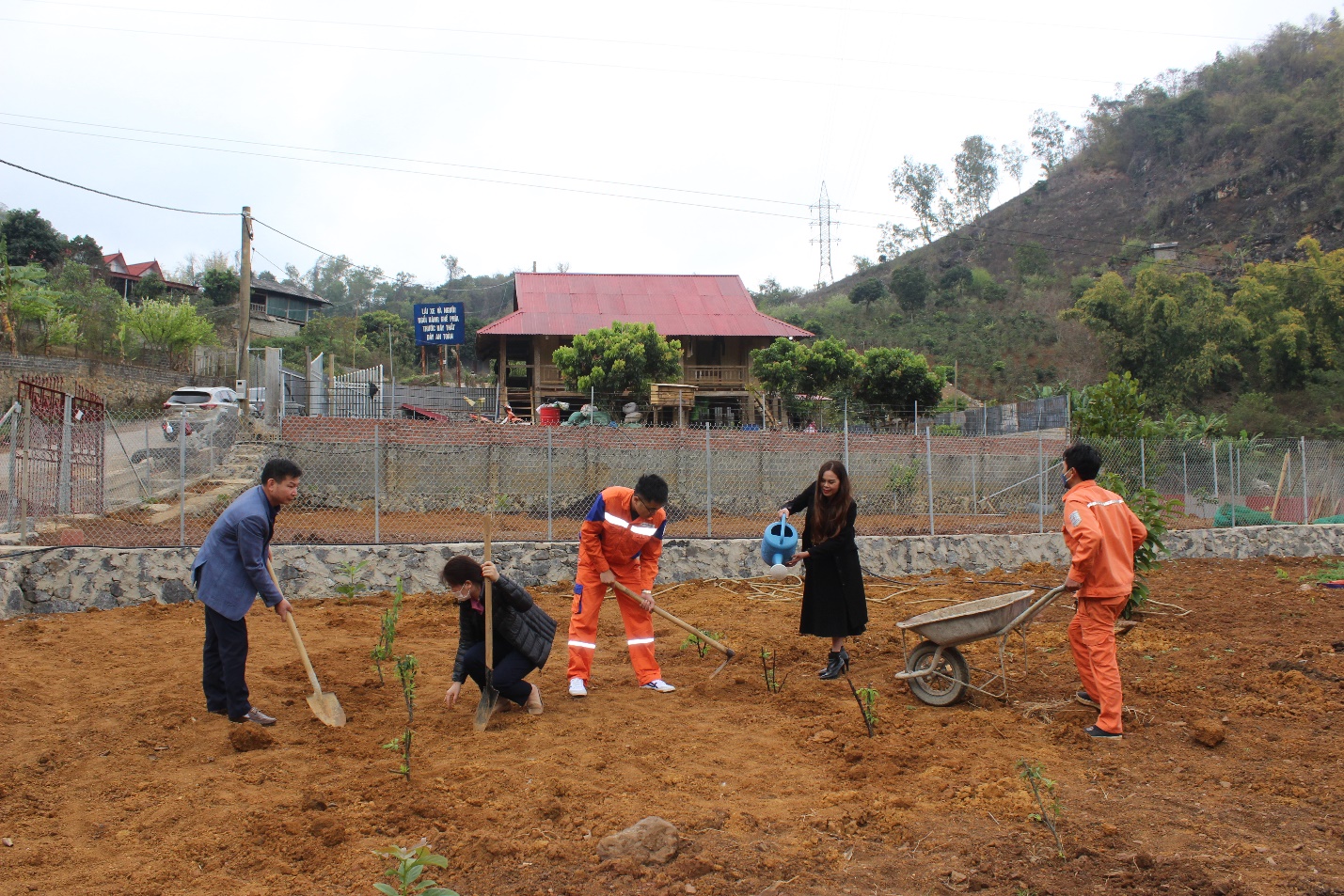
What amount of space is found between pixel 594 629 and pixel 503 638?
2.37ft

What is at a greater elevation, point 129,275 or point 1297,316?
point 129,275

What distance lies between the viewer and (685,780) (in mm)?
4188

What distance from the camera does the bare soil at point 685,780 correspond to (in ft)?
11.0

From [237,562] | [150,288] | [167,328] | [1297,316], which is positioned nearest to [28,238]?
[150,288]

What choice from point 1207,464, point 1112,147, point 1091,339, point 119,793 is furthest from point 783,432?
point 1112,147

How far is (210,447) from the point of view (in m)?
12.9

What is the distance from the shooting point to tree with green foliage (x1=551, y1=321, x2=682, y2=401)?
2350 cm

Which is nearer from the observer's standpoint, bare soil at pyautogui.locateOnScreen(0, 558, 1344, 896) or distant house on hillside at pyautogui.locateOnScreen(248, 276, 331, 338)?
bare soil at pyautogui.locateOnScreen(0, 558, 1344, 896)

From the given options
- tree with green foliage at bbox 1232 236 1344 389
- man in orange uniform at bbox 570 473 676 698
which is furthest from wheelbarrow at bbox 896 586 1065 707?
tree with green foliage at bbox 1232 236 1344 389

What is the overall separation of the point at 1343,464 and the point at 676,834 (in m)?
18.4

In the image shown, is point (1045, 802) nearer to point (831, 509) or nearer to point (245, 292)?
point (831, 509)

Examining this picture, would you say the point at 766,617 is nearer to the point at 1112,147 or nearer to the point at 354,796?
the point at 354,796

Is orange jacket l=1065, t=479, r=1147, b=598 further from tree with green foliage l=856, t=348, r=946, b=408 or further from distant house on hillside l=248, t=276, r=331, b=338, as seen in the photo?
distant house on hillside l=248, t=276, r=331, b=338

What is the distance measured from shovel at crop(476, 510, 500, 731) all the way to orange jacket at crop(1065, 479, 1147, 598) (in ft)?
10.7
